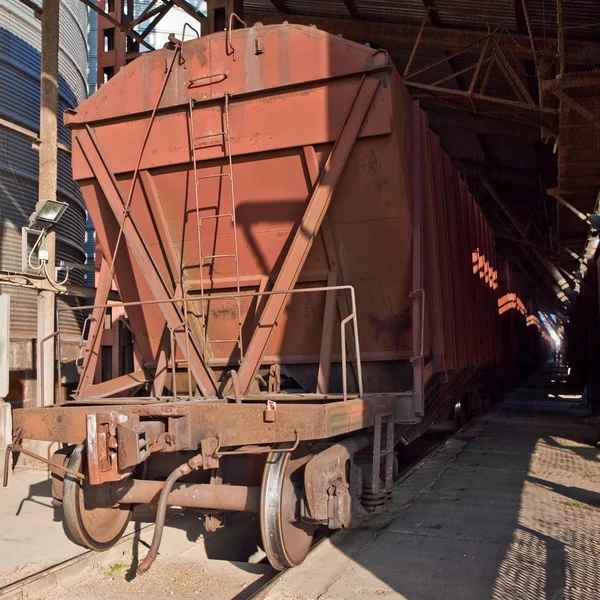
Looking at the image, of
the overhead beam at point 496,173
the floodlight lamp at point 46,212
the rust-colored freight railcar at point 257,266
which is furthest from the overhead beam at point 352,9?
the rust-colored freight railcar at point 257,266

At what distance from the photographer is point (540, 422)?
14406mm

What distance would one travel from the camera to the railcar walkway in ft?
15.0

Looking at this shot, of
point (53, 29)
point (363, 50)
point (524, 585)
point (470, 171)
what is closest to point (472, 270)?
point (363, 50)

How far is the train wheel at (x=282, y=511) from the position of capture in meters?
4.40

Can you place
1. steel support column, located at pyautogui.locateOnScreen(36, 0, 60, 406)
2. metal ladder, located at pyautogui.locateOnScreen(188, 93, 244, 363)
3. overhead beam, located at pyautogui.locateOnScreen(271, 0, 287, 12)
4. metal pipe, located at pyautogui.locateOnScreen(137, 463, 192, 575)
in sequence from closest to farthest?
metal pipe, located at pyautogui.locateOnScreen(137, 463, 192, 575), metal ladder, located at pyautogui.locateOnScreen(188, 93, 244, 363), steel support column, located at pyautogui.locateOnScreen(36, 0, 60, 406), overhead beam, located at pyautogui.locateOnScreen(271, 0, 287, 12)

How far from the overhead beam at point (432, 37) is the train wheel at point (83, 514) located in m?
9.34

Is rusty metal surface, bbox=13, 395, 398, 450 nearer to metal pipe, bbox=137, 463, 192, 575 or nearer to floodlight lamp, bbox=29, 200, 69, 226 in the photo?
metal pipe, bbox=137, 463, 192, 575

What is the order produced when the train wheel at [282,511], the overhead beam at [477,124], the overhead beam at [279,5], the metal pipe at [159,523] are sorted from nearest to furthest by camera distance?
1. the metal pipe at [159,523]
2. the train wheel at [282,511]
3. the overhead beam at [279,5]
4. the overhead beam at [477,124]

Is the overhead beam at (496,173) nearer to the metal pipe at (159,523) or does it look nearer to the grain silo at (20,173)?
the grain silo at (20,173)

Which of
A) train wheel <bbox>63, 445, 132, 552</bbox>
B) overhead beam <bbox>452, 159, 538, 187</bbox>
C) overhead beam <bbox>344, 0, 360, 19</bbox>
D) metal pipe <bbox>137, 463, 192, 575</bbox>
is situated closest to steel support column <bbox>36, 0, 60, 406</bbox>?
train wheel <bbox>63, 445, 132, 552</bbox>

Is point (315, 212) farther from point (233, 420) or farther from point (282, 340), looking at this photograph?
point (233, 420)

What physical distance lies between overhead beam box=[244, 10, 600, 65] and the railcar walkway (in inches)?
261

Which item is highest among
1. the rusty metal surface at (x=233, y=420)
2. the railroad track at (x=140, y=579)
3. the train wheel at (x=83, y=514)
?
the rusty metal surface at (x=233, y=420)

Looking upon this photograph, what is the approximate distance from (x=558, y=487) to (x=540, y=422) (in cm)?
711
